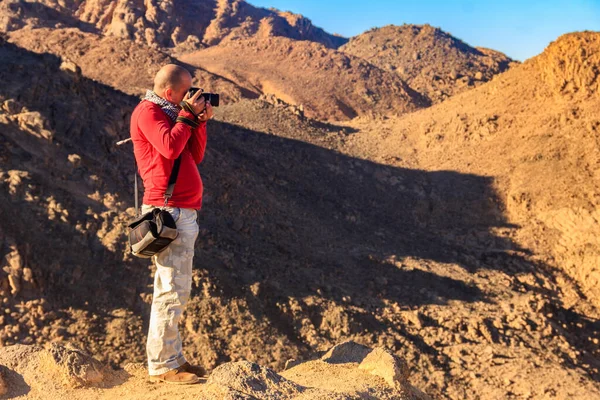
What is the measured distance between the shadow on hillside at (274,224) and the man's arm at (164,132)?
3817 mm

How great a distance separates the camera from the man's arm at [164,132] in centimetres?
321

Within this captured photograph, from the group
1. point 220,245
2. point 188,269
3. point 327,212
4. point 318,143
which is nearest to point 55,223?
point 220,245

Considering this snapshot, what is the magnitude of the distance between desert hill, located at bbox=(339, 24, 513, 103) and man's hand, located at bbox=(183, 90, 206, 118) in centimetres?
2818

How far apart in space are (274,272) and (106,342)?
2.47 metres

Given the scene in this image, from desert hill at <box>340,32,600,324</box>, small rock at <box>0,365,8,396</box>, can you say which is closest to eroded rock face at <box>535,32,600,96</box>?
desert hill at <box>340,32,600,324</box>

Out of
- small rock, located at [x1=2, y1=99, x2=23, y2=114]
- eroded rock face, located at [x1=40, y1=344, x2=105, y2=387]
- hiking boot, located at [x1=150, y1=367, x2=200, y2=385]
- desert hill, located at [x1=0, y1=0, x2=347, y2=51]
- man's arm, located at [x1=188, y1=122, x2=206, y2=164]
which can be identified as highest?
desert hill, located at [x1=0, y1=0, x2=347, y2=51]

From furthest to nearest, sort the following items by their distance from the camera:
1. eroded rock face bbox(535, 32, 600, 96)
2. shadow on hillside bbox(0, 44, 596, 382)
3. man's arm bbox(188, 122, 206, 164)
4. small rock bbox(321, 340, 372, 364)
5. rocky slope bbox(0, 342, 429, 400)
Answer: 1. eroded rock face bbox(535, 32, 600, 96)
2. shadow on hillside bbox(0, 44, 596, 382)
3. small rock bbox(321, 340, 372, 364)
4. man's arm bbox(188, 122, 206, 164)
5. rocky slope bbox(0, 342, 429, 400)

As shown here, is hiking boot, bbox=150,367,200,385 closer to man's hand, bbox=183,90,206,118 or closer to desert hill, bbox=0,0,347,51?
man's hand, bbox=183,90,206,118

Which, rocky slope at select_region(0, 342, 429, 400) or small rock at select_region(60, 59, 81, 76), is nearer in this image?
rocky slope at select_region(0, 342, 429, 400)

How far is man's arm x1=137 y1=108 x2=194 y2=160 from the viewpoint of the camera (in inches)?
127

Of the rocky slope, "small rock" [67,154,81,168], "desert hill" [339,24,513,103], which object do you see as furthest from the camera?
"desert hill" [339,24,513,103]

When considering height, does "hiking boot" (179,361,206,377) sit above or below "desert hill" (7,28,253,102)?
below

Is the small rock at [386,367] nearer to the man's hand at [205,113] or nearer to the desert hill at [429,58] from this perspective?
the man's hand at [205,113]

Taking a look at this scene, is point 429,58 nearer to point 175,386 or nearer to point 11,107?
point 11,107
